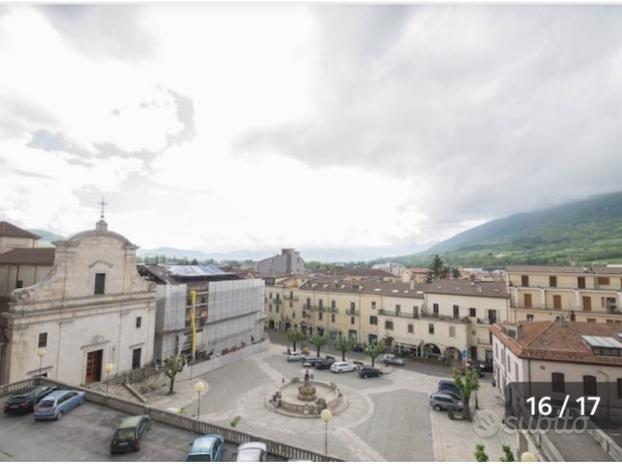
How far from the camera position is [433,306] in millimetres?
45938

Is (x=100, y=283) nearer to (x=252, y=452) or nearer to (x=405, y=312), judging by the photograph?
(x=252, y=452)

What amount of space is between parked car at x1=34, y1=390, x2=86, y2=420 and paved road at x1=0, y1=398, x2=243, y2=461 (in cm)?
33

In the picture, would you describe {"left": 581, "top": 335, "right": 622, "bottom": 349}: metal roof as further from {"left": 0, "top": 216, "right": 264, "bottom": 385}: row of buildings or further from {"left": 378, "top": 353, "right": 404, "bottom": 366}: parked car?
{"left": 0, "top": 216, "right": 264, "bottom": 385}: row of buildings

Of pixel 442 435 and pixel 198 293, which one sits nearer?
pixel 442 435

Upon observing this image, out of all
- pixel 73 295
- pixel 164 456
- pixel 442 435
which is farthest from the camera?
pixel 73 295

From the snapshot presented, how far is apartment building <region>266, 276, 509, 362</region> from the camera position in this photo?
139 feet

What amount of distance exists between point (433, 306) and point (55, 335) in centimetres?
4190

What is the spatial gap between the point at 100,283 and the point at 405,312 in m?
37.7

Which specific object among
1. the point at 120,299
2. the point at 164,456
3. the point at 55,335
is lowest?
the point at 164,456

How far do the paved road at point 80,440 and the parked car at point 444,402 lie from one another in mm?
19885

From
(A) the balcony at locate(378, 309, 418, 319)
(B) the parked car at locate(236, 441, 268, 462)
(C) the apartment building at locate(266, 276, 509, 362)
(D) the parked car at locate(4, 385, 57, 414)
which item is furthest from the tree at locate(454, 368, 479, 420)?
(D) the parked car at locate(4, 385, 57, 414)

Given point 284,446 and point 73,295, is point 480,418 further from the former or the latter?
point 73,295

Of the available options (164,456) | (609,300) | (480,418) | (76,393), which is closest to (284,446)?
(164,456)

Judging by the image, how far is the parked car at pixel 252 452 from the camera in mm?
13031
